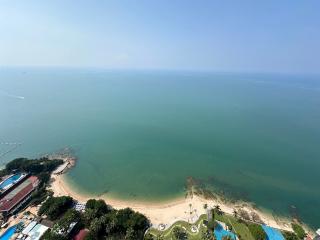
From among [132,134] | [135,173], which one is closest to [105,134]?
[132,134]

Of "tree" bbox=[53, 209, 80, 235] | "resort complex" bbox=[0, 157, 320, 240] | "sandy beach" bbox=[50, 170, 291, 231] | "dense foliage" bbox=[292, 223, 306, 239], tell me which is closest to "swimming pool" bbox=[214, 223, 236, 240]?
"resort complex" bbox=[0, 157, 320, 240]

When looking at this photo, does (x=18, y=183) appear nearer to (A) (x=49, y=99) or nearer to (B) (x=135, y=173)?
(B) (x=135, y=173)

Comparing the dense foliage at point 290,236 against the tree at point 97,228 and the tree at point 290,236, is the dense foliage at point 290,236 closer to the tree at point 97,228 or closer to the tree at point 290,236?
the tree at point 290,236

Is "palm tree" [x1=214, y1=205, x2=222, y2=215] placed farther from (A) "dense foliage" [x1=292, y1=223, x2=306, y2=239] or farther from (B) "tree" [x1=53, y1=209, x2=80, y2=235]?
(B) "tree" [x1=53, y1=209, x2=80, y2=235]

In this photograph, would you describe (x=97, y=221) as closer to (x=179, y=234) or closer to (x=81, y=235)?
(x=81, y=235)

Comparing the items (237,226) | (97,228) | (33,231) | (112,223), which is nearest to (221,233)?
(237,226)

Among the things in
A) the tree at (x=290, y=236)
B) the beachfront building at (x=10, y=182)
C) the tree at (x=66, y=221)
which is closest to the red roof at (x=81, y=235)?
the tree at (x=66, y=221)
